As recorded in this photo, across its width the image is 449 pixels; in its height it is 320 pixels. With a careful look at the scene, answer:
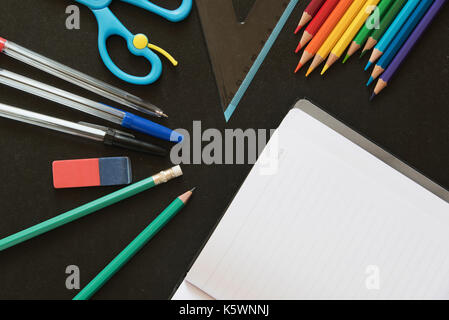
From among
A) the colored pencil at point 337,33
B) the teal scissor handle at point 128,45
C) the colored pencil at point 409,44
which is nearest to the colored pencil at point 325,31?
the colored pencil at point 337,33

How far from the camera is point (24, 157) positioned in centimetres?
63

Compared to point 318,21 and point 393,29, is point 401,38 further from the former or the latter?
point 318,21

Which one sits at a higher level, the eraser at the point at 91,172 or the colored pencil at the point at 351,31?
the colored pencil at the point at 351,31

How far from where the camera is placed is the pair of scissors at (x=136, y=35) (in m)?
0.61

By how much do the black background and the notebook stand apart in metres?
0.04

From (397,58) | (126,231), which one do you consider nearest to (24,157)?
(126,231)

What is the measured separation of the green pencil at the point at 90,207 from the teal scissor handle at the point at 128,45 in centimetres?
15

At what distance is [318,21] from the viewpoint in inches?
23.3

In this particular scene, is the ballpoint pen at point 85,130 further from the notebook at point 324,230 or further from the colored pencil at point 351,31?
the colored pencil at point 351,31

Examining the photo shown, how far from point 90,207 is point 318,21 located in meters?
0.46

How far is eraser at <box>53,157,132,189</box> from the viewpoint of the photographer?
614 millimetres
